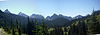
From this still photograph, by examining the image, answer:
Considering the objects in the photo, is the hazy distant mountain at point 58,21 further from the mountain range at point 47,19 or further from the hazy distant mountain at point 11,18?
the hazy distant mountain at point 11,18

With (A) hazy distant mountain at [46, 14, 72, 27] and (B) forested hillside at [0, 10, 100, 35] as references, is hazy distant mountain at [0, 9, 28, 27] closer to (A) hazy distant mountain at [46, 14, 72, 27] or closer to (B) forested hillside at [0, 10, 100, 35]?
(B) forested hillside at [0, 10, 100, 35]

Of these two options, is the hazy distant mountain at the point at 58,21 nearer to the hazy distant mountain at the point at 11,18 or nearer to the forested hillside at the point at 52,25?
the forested hillside at the point at 52,25

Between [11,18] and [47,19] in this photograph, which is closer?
[47,19]

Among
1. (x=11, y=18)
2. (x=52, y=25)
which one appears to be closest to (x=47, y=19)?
(x=52, y=25)

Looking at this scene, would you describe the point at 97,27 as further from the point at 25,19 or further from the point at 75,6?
the point at 25,19

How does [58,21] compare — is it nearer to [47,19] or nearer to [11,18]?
[47,19]

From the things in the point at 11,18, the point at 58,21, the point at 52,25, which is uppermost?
the point at 11,18

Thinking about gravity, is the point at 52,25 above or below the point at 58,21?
below

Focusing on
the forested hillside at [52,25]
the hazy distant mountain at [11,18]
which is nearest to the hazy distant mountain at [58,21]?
the forested hillside at [52,25]

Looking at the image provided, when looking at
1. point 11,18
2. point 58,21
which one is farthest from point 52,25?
point 11,18

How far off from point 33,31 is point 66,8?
112 cm

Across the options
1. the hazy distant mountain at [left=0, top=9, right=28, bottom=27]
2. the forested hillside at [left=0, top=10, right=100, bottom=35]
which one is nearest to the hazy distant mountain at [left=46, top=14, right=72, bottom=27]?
the forested hillside at [left=0, top=10, right=100, bottom=35]

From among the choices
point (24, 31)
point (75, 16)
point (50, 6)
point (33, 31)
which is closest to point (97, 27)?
point (75, 16)

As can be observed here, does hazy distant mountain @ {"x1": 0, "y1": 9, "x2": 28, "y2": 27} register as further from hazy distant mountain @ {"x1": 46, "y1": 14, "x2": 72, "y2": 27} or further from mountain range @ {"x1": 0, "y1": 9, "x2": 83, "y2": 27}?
hazy distant mountain @ {"x1": 46, "y1": 14, "x2": 72, "y2": 27}
